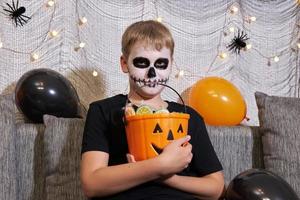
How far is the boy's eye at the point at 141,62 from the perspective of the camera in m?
1.38

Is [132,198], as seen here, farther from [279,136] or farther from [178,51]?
[178,51]

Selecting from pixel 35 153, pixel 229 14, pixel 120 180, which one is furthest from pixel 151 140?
pixel 229 14

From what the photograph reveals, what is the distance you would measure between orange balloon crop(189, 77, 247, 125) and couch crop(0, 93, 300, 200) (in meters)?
0.06

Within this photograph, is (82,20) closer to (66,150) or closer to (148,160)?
(66,150)

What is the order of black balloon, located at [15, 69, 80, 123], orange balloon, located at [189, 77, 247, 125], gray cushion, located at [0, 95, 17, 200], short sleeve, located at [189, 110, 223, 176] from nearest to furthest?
short sleeve, located at [189, 110, 223, 176], gray cushion, located at [0, 95, 17, 200], black balloon, located at [15, 69, 80, 123], orange balloon, located at [189, 77, 247, 125]

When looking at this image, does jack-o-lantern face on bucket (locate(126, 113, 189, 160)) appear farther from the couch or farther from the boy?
the couch

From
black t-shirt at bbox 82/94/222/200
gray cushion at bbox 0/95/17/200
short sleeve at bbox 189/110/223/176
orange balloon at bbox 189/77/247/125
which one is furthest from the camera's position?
orange balloon at bbox 189/77/247/125

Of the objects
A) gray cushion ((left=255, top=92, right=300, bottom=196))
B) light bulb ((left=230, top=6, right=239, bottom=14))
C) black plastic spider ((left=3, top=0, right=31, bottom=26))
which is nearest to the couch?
gray cushion ((left=255, top=92, right=300, bottom=196))

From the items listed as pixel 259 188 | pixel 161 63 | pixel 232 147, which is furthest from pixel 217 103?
pixel 259 188

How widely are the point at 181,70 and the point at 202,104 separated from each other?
37 cm

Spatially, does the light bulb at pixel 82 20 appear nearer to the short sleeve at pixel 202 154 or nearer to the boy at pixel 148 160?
the boy at pixel 148 160

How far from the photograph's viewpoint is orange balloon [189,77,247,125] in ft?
6.05

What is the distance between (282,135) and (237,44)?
678mm

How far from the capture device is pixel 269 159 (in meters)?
1.73
